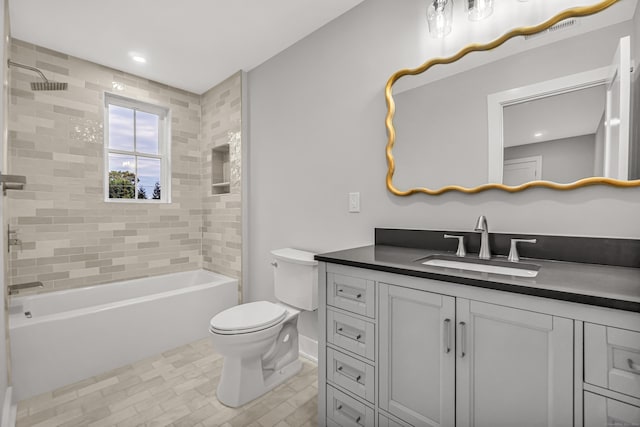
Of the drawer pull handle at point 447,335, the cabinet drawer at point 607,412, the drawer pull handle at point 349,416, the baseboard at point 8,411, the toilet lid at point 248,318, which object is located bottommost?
the baseboard at point 8,411

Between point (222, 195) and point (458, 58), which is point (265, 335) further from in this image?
point (458, 58)

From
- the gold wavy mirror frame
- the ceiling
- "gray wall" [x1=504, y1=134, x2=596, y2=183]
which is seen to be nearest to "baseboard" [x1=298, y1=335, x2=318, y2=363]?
the gold wavy mirror frame

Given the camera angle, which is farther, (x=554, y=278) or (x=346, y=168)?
(x=346, y=168)

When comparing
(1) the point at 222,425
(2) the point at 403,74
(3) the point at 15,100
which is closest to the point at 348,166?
(2) the point at 403,74

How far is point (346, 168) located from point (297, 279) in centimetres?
85

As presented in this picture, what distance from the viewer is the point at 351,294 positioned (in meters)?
1.35

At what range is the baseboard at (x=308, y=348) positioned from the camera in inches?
90.2

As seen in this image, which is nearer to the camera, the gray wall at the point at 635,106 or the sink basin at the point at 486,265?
the gray wall at the point at 635,106

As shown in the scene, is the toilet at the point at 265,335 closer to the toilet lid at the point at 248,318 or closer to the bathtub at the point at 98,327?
the toilet lid at the point at 248,318

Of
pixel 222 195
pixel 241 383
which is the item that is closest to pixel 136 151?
pixel 222 195

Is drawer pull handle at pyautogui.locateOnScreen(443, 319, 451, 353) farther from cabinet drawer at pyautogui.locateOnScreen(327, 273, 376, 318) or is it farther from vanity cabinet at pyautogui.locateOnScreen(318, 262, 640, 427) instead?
cabinet drawer at pyautogui.locateOnScreen(327, 273, 376, 318)

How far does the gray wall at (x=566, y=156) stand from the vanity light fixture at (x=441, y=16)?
745 millimetres

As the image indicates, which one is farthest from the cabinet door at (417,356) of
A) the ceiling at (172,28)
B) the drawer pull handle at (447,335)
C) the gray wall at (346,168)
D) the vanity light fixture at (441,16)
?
the ceiling at (172,28)

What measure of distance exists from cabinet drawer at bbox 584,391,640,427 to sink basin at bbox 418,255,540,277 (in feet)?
1.43
